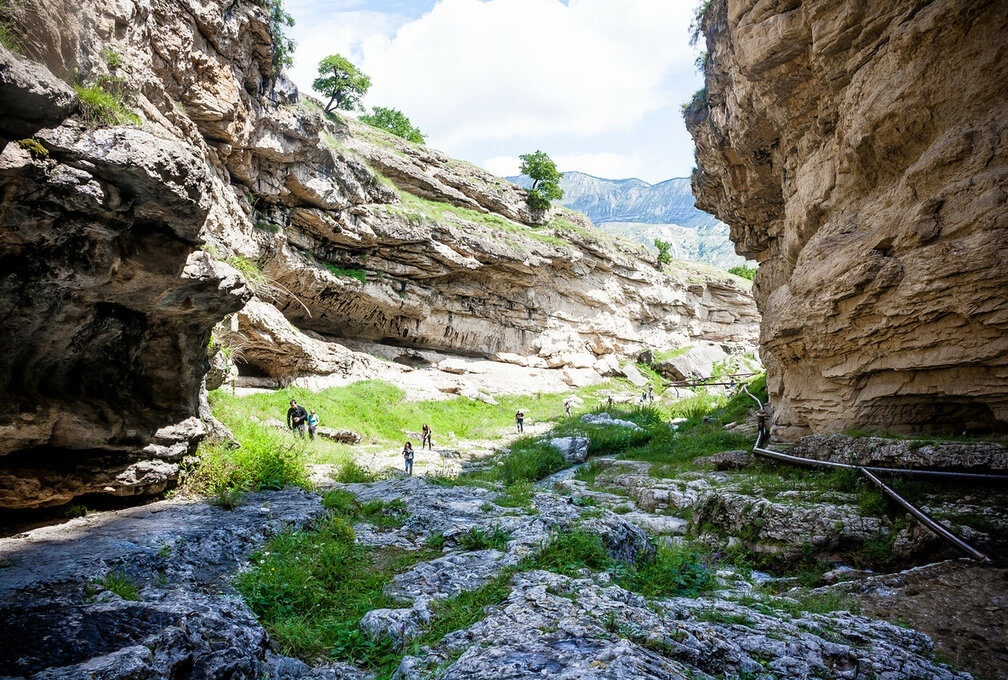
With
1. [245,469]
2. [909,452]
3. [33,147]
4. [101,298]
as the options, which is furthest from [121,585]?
[909,452]

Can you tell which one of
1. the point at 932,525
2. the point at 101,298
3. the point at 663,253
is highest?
the point at 663,253

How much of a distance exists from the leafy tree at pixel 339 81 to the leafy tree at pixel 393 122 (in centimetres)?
1165

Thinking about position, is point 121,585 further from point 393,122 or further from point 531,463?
point 393,122

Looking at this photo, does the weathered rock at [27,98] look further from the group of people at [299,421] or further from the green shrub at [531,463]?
the group of people at [299,421]

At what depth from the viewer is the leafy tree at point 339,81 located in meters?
40.8

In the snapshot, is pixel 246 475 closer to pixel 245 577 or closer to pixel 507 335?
pixel 245 577

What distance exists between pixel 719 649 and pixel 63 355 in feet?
32.5

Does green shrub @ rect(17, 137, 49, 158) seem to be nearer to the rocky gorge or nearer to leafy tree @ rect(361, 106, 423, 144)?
the rocky gorge

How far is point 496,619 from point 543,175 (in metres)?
48.0

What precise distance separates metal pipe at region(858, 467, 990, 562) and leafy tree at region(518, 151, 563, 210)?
138ft

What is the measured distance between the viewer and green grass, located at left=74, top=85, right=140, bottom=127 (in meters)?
6.11

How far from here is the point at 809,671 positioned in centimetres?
400

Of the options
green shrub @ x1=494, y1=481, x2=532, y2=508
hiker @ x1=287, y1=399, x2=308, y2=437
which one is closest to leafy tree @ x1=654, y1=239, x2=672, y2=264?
hiker @ x1=287, y1=399, x2=308, y2=437

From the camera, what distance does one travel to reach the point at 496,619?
15.0 ft
